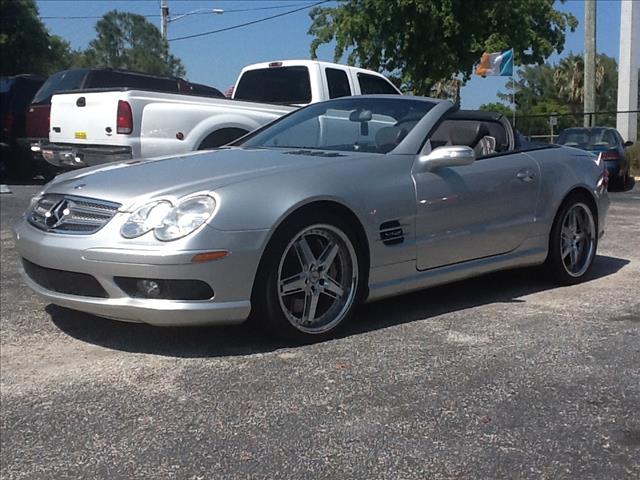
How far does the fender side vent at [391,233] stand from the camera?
4422mm

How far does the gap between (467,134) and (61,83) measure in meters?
8.75

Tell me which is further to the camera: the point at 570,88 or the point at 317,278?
the point at 570,88

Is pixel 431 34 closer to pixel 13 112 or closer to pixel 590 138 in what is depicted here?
pixel 590 138

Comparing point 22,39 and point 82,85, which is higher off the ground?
point 22,39

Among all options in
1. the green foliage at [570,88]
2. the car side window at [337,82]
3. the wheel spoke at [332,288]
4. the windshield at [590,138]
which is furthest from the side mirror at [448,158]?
the green foliage at [570,88]

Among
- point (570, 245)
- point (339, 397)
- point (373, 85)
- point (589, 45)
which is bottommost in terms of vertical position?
point (339, 397)

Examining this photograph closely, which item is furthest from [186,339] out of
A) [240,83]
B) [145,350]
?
[240,83]

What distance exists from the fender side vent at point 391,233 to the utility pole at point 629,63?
71.9 feet

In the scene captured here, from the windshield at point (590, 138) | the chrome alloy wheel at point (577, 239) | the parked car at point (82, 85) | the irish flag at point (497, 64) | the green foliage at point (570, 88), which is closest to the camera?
the chrome alloy wheel at point (577, 239)

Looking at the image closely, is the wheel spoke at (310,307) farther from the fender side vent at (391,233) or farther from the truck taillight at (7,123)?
the truck taillight at (7,123)

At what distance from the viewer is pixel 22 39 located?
35281 millimetres

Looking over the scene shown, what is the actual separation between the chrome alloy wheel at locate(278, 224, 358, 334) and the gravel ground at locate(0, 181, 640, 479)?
6.6 inches

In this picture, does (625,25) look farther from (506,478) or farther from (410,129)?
(506,478)

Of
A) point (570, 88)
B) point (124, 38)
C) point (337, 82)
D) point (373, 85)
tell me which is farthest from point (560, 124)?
point (124, 38)
